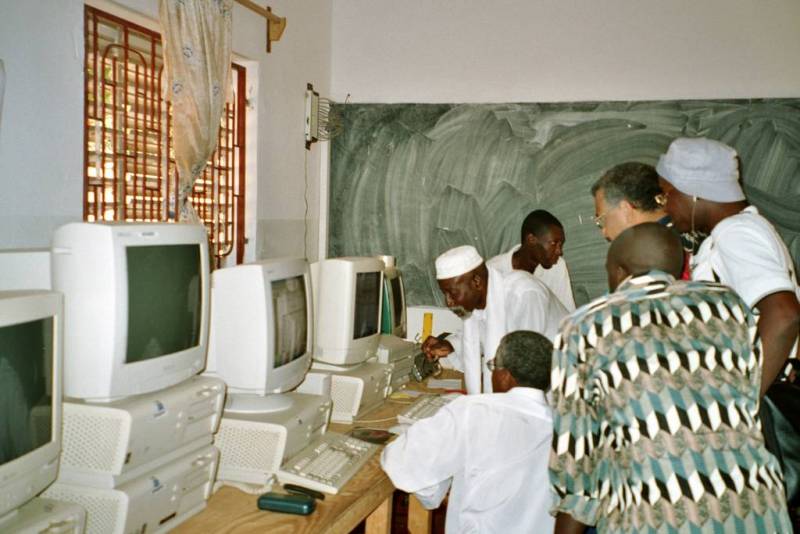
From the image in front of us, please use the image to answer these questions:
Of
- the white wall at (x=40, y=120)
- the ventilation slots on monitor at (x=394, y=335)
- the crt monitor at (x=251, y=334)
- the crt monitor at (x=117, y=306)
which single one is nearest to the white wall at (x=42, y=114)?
the white wall at (x=40, y=120)

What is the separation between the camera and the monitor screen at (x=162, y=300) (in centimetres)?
163

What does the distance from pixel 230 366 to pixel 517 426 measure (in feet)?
2.89

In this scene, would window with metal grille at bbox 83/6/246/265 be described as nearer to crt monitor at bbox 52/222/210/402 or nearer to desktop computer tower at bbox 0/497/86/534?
crt monitor at bbox 52/222/210/402

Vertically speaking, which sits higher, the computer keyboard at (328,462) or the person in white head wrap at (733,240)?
the person in white head wrap at (733,240)

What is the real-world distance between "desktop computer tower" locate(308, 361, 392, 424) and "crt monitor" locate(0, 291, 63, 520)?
1.26 meters

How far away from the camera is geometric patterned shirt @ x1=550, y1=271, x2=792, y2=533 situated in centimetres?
137

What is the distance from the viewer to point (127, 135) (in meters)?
3.07

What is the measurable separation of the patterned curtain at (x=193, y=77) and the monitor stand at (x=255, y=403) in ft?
4.24

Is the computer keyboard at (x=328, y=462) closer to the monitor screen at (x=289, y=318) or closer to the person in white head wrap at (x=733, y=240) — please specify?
the monitor screen at (x=289, y=318)

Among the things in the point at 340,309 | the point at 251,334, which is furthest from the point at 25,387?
the point at 340,309

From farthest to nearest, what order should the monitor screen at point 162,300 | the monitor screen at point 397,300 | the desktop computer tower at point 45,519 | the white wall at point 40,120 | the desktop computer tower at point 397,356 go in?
the monitor screen at point 397,300
the desktop computer tower at point 397,356
the white wall at point 40,120
the monitor screen at point 162,300
the desktop computer tower at point 45,519

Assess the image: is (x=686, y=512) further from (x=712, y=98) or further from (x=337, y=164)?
(x=337, y=164)

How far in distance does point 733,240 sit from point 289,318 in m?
1.34

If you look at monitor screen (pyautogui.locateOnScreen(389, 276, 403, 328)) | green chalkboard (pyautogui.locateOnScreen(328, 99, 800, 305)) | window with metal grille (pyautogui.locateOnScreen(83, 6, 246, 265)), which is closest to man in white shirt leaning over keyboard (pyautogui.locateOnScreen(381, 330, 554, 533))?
monitor screen (pyautogui.locateOnScreen(389, 276, 403, 328))
